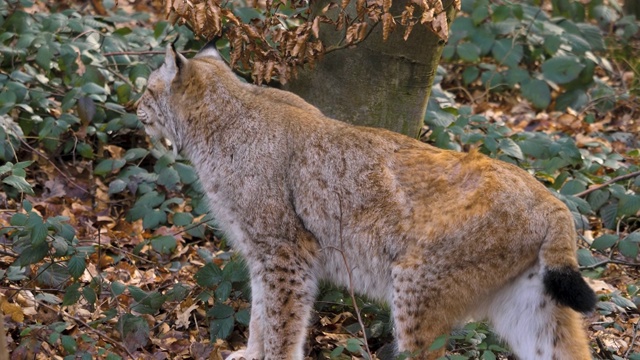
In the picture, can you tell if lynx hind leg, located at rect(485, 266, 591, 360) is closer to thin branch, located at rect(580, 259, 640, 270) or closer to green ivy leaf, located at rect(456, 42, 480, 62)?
thin branch, located at rect(580, 259, 640, 270)

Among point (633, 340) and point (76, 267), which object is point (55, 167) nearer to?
point (76, 267)

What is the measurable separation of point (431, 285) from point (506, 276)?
0.38 m

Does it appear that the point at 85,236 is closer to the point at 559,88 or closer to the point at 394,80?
the point at 394,80

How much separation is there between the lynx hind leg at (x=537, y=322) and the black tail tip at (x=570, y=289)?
15cm

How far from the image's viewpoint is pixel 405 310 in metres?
4.84

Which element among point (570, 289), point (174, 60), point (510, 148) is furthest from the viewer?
point (510, 148)

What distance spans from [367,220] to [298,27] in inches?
59.6

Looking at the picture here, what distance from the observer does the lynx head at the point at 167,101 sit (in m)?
5.71

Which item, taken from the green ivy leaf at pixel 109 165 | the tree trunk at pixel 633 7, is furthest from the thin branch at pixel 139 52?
the tree trunk at pixel 633 7

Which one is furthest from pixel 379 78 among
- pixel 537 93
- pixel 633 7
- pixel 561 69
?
pixel 633 7

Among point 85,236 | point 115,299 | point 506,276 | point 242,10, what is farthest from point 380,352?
point 242,10

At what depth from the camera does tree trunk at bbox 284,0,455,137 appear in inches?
239

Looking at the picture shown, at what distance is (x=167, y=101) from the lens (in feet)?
19.2

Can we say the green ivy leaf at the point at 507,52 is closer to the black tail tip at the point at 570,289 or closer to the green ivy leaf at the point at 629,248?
the green ivy leaf at the point at 629,248
